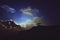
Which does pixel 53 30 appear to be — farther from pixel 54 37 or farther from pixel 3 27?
pixel 3 27

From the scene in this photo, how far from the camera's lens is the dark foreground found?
18.8m

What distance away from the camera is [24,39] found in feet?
61.7

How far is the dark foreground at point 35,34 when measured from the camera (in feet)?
61.7

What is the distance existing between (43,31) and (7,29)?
1045 mm

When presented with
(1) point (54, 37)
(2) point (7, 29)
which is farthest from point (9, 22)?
(1) point (54, 37)

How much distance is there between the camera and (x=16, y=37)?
741 inches

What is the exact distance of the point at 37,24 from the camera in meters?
18.8

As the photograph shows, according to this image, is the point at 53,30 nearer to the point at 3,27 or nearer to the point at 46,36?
the point at 46,36

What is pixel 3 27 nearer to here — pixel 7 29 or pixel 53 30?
pixel 7 29

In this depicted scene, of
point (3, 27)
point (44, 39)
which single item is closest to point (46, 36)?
point (44, 39)

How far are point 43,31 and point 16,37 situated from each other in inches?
31.5

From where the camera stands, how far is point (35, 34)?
1883cm

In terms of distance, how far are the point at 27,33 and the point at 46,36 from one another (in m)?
0.56

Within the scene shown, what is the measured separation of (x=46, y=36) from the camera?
18812mm
